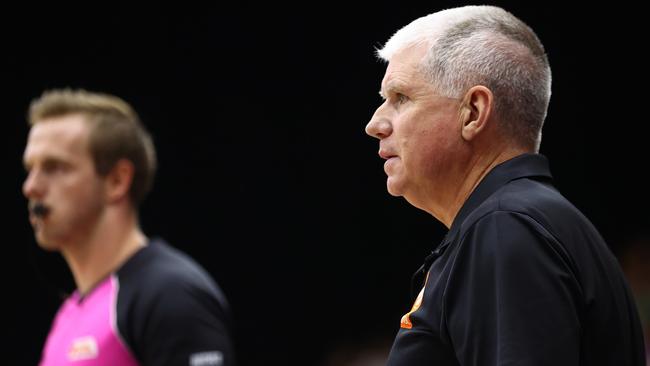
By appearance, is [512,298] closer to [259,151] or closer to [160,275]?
[160,275]

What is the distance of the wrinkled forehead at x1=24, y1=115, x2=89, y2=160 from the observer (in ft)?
9.50

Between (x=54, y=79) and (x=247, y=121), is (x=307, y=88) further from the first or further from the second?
(x=54, y=79)

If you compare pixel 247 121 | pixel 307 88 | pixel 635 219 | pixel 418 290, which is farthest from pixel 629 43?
pixel 418 290

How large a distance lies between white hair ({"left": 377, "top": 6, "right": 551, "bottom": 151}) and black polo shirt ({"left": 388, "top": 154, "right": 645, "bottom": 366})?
126 millimetres

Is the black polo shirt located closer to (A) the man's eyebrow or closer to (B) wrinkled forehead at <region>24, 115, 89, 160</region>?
(A) the man's eyebrow

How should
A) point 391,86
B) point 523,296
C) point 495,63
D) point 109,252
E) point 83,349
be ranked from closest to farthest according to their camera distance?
point 523,296 < point 495,63 < point 391,86 < point 83,349 < point 109,252

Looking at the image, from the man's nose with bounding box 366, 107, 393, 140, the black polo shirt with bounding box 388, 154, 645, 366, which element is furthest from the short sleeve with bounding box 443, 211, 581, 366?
the man's nose with bounding box 366, 107, 393, 140

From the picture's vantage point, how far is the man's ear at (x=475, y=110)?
149 cm

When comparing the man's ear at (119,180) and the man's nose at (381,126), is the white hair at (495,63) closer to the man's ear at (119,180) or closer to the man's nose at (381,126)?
the man's nose at (381,126)

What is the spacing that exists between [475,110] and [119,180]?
1.72 meters

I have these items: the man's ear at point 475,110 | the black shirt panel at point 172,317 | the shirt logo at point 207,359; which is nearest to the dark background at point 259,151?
the black shirt panel at point 172,317

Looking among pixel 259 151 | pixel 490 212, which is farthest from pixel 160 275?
pixel 259 151

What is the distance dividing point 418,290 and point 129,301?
1.27 m

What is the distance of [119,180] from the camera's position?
9.70 ft
